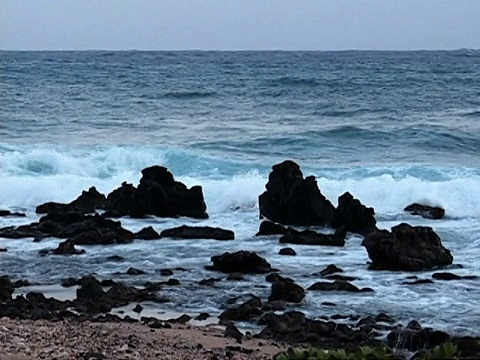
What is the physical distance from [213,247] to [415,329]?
18.4 ft

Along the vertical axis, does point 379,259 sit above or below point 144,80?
below

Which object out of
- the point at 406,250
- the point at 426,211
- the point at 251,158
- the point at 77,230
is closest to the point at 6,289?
the point at 77,230

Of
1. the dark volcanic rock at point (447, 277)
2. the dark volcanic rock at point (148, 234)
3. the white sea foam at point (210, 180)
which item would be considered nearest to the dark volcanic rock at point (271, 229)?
the dark volcanic rock at point (148, 234)

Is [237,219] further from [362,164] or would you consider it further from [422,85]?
[422,85]

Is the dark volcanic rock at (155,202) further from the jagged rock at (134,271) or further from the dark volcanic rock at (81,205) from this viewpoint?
the jagged rock at (134,271)

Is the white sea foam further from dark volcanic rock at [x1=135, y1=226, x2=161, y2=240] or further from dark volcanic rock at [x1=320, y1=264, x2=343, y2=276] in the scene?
dark volcanic rock at [x1=320, y1=264, x2=343, y2=276]

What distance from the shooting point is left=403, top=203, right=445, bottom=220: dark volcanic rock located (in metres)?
18.7

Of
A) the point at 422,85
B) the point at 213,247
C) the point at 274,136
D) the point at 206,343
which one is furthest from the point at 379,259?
the point at 422,85

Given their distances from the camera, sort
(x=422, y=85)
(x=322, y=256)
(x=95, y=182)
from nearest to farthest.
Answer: (x=322, y=256) < (x=95, y=182) < (x=422, y=85)

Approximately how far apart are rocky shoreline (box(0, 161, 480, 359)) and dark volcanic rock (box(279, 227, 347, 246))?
0.02 metres

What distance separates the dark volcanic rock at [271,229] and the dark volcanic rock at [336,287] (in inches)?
164

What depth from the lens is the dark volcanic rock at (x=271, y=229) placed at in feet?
53.7

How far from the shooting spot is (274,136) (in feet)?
102

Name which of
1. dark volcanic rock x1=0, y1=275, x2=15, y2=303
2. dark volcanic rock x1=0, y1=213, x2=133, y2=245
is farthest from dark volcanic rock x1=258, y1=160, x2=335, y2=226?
dark volcanic rock x1=0, y1=275, x2=15, y2=303
